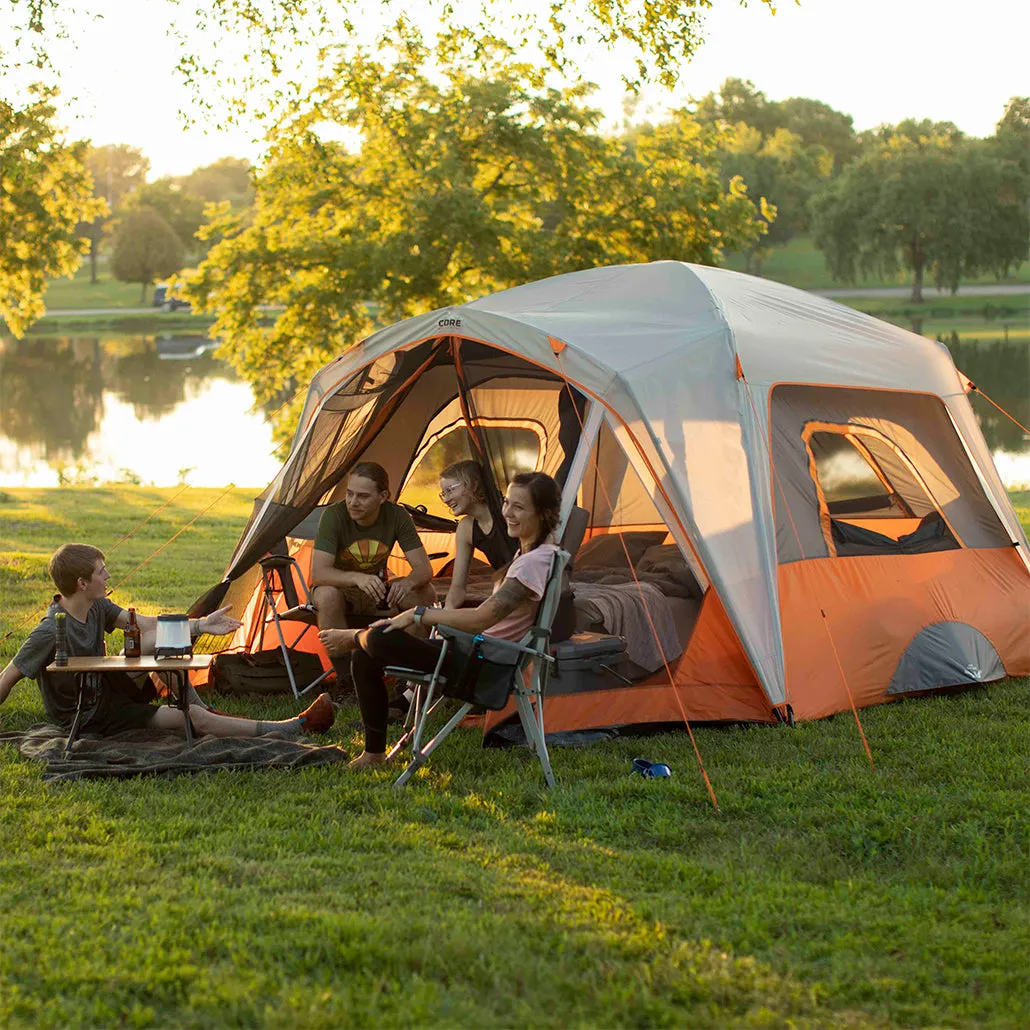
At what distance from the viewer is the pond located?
20.1m

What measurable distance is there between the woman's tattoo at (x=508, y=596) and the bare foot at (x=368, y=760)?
28.3 inches

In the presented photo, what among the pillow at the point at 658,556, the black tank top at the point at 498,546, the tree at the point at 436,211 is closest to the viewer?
the pillow at the point at 658,556

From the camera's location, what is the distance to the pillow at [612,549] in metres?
7.04

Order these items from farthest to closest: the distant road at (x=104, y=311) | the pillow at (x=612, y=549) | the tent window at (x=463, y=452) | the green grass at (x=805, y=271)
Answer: the distant road at (x=104, y=311) < the green grass at (x=805, y=271) < the tent window at (x=463, y=452) < the pillow at (x=612, y=549)

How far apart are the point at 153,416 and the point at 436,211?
13525mm

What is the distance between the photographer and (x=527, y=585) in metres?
5.02

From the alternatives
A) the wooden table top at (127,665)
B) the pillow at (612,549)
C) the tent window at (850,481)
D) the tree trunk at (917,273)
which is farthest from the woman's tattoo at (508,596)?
the tree trunk at (917,273)

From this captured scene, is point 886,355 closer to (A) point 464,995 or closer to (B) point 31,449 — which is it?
(A) point 464,995

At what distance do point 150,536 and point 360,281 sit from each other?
508 cm

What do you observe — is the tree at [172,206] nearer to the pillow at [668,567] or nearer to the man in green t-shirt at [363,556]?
the man in green t-shirt at [363,556]

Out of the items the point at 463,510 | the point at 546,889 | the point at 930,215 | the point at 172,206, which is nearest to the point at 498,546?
the point at 463,510

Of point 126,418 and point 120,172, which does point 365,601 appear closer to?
point 126,418

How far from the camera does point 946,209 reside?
3784 centimetres

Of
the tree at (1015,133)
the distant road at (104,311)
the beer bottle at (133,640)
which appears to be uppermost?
the tree at (1015,133)
